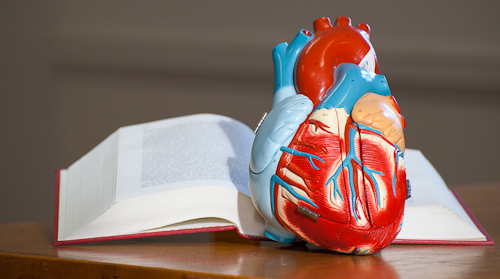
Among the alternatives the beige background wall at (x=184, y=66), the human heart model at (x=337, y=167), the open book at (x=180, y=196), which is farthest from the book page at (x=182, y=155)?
the beige background wall at (x=184, y=66)

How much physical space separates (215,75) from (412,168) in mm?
1537

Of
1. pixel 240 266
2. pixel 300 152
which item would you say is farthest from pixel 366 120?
pixel 240 266

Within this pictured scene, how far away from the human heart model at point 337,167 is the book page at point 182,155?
12 cm

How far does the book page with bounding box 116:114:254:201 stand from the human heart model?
0.39 ft

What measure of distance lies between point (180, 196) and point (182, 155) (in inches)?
5.6

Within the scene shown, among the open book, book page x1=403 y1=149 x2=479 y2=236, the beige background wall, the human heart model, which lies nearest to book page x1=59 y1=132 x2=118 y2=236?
the open book

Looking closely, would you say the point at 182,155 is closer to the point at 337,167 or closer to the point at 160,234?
the point at 160,234

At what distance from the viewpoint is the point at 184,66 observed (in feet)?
7.70

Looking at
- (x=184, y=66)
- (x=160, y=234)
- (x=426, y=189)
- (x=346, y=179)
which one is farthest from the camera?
(x=184, y=66)

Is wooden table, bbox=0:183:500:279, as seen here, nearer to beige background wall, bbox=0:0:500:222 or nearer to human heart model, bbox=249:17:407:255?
human heart model, bbox=249:17:407:255

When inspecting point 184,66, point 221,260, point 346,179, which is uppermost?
point 184,66

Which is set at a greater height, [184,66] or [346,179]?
[184,66]

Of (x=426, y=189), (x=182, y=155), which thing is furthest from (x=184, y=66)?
(x=426, y=189)

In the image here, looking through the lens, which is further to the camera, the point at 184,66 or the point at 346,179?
the point at 184,66
